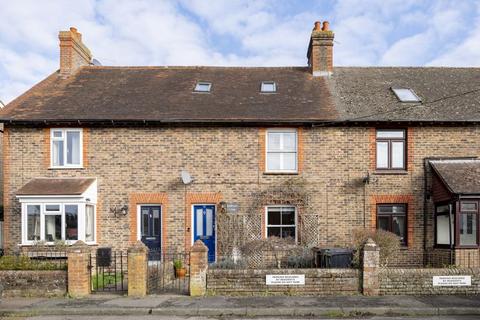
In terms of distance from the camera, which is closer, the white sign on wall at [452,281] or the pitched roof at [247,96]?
the white sign on wall at [452,281]

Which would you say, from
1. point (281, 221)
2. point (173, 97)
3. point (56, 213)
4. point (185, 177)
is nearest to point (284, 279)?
point (281, 221)

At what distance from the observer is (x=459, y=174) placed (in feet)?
48.8

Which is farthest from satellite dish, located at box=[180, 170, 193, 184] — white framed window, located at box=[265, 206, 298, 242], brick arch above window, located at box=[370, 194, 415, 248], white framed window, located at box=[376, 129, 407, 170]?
white framed window, located at box=[376, 129, 407, 170]

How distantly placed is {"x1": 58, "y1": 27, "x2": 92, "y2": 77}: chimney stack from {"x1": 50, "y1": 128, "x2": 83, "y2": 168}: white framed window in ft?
13.9

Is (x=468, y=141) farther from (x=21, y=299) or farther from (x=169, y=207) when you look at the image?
(x=21, y=299)

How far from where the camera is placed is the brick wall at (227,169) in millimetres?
15672

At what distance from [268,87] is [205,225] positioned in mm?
6323

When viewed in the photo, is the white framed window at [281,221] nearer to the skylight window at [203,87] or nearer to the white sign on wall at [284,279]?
the white sign on wall at [284,279]

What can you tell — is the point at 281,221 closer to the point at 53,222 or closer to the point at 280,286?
the point at 280,286

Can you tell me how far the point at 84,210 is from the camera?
14742 mm

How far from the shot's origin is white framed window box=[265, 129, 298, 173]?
15984 mm

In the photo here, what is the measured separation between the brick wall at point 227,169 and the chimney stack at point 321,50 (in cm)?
432

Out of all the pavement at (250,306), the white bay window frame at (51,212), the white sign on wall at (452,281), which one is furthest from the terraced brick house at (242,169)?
the pavement at (250,306)

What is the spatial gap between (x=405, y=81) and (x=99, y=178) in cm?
1283
